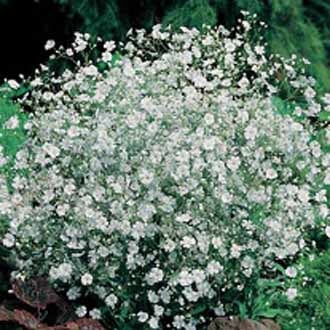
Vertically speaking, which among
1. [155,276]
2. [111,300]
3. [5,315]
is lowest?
[5,315]

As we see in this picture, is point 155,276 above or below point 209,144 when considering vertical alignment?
below

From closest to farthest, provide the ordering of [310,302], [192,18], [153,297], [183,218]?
[183,218] < [153,297] < [310,302] < [192,18]

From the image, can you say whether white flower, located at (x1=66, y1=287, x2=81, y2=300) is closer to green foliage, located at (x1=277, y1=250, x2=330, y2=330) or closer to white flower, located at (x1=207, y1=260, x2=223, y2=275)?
white flower, located at (x1=207, y1=260, x2=223, y2=275)

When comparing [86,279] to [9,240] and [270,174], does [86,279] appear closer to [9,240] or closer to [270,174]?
[9,240]

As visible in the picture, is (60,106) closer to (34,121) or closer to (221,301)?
(34,121)

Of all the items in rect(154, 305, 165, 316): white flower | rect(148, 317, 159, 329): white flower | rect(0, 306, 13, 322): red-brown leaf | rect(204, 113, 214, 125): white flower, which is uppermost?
rect(204, 113, 214, 125): white flower

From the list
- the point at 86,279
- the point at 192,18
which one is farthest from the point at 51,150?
the point at 192,18

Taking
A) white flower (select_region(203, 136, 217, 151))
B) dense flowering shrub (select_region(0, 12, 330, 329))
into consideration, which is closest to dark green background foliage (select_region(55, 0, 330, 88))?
dense flowering shrub (select_region(0, 12, 330, 329))

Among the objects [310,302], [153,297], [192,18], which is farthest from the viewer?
[192,18]

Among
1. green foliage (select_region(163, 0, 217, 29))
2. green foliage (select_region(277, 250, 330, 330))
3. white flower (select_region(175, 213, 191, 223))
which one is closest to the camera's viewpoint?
white flower (select_region(175, 213, 191, 223))
